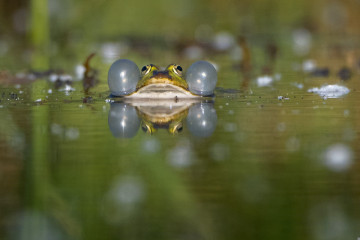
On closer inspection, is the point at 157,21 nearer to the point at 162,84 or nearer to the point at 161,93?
the point at 161,93

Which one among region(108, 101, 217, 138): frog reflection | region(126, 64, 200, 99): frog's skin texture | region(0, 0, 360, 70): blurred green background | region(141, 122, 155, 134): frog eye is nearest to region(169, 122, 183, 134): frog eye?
region(108, 101, 217, 138): frog reflection

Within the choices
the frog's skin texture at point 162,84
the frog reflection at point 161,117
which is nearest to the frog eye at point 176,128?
the frog reflection at point 161,117

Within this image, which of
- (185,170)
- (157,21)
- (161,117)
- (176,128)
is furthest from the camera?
(157,21)

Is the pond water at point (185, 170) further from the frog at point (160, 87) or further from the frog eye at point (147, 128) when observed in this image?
the frog at point (160, 87)

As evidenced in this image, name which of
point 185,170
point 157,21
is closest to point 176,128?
point 185,170

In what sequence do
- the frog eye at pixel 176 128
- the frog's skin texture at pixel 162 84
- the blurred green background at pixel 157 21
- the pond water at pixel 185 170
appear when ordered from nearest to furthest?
1. the pond water at pixel 185 170
2. the frog eye at pixel 176 128
3. the frog's skin texture at pixel 162 84
4. the blurred green background at pixel 157 21

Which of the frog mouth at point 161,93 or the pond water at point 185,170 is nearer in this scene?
the pond water at point 185,170
